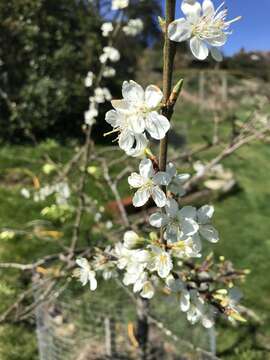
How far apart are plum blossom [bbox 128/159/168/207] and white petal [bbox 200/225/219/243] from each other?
0.20 meters

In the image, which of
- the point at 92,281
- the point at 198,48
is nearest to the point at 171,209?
the point at 198,48

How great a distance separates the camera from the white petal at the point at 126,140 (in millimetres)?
1205

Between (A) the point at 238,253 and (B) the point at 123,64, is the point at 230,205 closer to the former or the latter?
(A) the point at 238,253

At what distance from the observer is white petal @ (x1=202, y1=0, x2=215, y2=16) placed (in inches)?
48.6

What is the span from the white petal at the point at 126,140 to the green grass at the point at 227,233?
219cm

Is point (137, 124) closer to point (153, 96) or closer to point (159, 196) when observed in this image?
point (153, 96)

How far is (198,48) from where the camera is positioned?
1.21 metres

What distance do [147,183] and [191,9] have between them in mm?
407

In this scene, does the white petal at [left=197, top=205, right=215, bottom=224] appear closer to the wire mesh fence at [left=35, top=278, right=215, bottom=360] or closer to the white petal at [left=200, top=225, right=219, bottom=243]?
the white petal at [left=200, top=225, right=219, bottom=243]

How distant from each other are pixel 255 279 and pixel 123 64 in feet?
24.0

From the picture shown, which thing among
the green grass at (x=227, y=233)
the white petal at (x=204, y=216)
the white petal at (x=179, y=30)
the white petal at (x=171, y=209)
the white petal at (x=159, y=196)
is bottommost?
the green grass at (x=227, y=233)

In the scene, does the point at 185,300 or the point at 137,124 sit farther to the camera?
the point at 185,300

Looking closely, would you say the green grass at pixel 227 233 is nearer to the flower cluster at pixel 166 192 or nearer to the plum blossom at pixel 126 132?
the flower cluster at pixel 166 192

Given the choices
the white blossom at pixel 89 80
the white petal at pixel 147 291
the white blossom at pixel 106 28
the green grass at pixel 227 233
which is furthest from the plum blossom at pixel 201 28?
the white blossom at pixel 89 80
